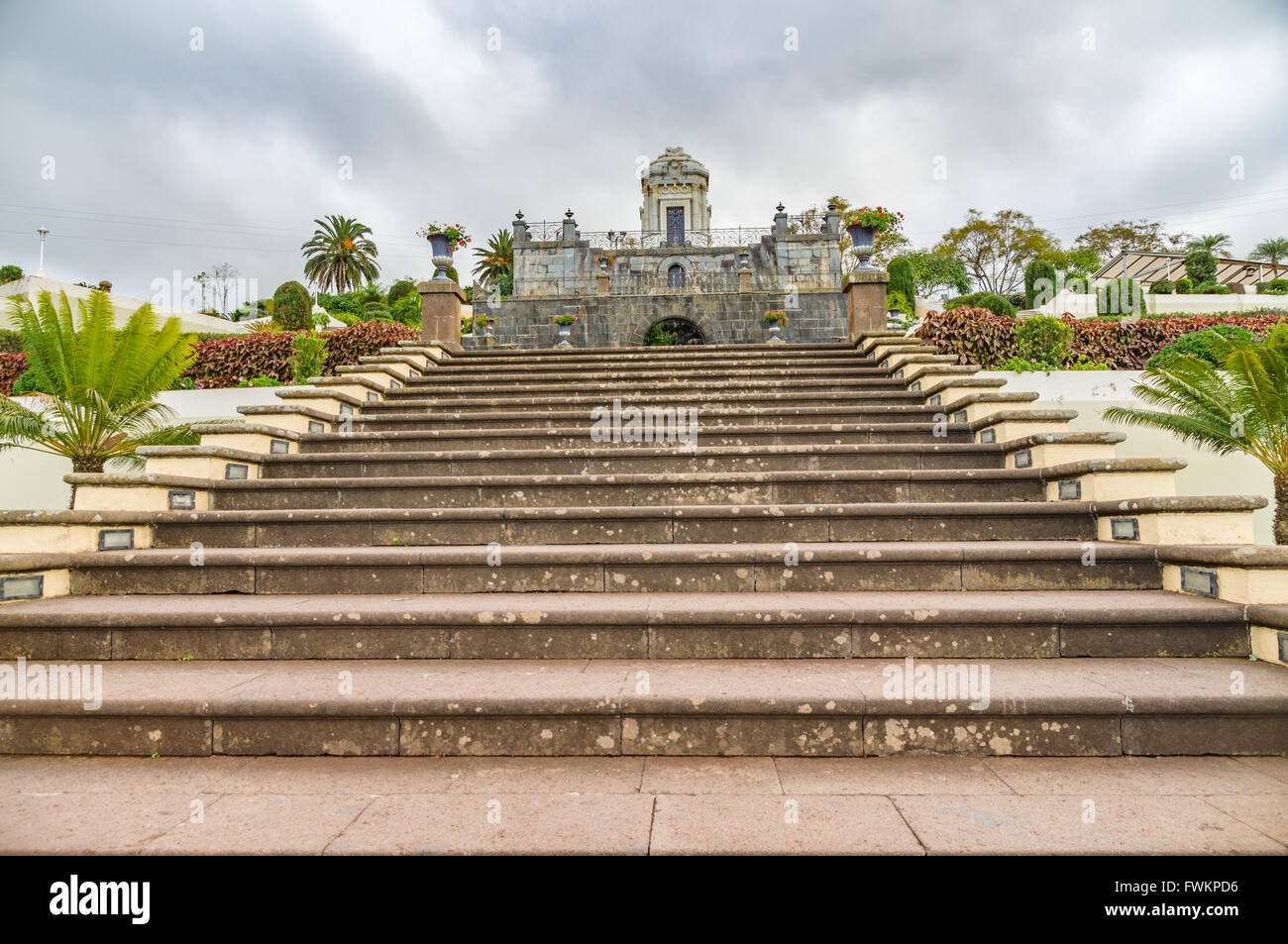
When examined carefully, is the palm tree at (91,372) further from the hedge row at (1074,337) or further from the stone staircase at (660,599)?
the hedge row at (1074,337)

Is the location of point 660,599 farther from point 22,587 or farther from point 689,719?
point 22,587

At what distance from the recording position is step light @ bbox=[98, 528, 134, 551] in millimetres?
4867

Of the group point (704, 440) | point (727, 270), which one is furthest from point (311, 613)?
point (727, 270)

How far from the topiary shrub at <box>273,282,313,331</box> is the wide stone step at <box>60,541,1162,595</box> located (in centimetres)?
2045

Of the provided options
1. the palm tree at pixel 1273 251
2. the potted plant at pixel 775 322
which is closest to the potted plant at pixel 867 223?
the potted plant at pixel 775 322

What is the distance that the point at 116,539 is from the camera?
4.94 metres

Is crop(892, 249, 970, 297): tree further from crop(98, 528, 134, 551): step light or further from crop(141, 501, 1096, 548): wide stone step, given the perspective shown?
crop(98, 528, 134, 551): step light

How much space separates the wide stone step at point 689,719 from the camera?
123 inches

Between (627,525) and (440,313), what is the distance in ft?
26.1

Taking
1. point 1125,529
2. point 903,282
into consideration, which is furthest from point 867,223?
point 903,282

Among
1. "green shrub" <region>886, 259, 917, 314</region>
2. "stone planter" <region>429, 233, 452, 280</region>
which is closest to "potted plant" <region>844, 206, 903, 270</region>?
"stone planter" <region>429, 233, 452, 280</region>

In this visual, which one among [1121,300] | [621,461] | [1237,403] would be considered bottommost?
[621,461]

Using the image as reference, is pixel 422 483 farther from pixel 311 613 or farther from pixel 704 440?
pixel 704 440
